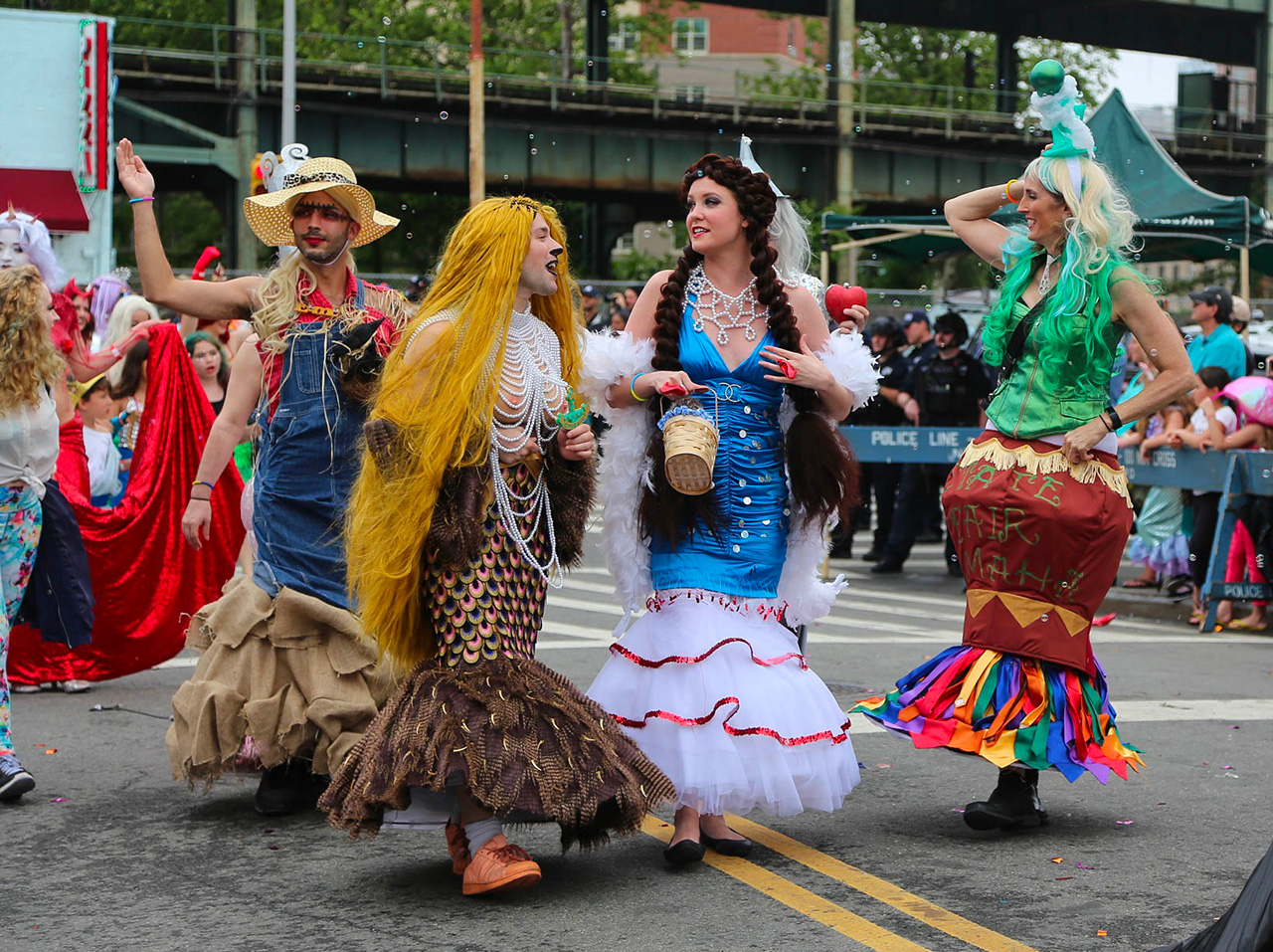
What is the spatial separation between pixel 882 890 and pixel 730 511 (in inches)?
47.8

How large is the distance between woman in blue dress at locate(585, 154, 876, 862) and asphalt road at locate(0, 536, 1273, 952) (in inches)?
12.8

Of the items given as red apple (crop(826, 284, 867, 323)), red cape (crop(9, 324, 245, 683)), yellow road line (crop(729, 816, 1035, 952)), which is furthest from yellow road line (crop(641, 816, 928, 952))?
red cape (crop(9, 324, 245, 683))

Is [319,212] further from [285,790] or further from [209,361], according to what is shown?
[209,361]

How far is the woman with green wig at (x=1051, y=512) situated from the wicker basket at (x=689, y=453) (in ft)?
3.62

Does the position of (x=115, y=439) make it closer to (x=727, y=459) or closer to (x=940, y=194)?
(x=727, y=459)

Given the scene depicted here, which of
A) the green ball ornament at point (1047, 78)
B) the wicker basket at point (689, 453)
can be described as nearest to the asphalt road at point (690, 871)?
the wicker basket at point (689, 453)

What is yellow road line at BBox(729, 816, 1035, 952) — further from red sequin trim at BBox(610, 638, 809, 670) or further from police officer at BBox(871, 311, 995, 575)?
police officer at BBox(871, 311, 995, 575)

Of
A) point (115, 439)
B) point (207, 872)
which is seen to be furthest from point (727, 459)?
point (115, 439)

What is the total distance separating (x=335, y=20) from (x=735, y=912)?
161 ft

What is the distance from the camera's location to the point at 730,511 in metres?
5.35

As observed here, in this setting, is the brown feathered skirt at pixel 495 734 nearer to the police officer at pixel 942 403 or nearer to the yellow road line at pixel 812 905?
the yellow road line at pixel 812 905

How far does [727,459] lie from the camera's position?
5363mm

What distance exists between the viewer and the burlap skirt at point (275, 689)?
573 cm

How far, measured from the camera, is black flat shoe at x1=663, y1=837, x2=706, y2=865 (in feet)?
16.6
